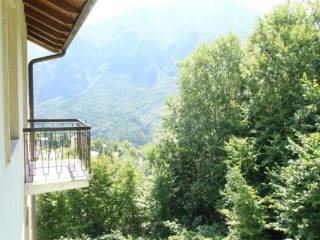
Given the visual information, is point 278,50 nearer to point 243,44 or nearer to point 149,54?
point 243,44

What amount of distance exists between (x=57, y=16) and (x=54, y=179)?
2235mm

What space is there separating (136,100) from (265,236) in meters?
128

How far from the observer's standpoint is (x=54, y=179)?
15.8 feet

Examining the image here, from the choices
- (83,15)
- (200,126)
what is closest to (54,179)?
(83,15)

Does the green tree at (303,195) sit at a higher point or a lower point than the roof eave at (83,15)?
lower

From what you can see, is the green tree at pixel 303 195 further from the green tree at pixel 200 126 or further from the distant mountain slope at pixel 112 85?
the distant mountain slope at pixel 112 85

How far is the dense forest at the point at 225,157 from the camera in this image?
32.3ft

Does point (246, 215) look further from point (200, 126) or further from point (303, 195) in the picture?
point (200, 126)

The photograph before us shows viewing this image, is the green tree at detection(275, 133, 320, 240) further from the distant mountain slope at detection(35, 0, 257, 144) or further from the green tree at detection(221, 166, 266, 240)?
the distant mountain slope at detection(35, 0, 257, 144)

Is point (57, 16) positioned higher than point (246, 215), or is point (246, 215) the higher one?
point (57, 16)

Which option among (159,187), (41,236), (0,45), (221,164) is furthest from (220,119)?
(0,45)

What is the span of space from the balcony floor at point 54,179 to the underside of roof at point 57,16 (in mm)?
2053

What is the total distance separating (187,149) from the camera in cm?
1484

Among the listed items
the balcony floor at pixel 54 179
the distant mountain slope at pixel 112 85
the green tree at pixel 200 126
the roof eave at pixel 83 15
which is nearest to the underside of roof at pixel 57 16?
the roof eave at pixel 83 15
